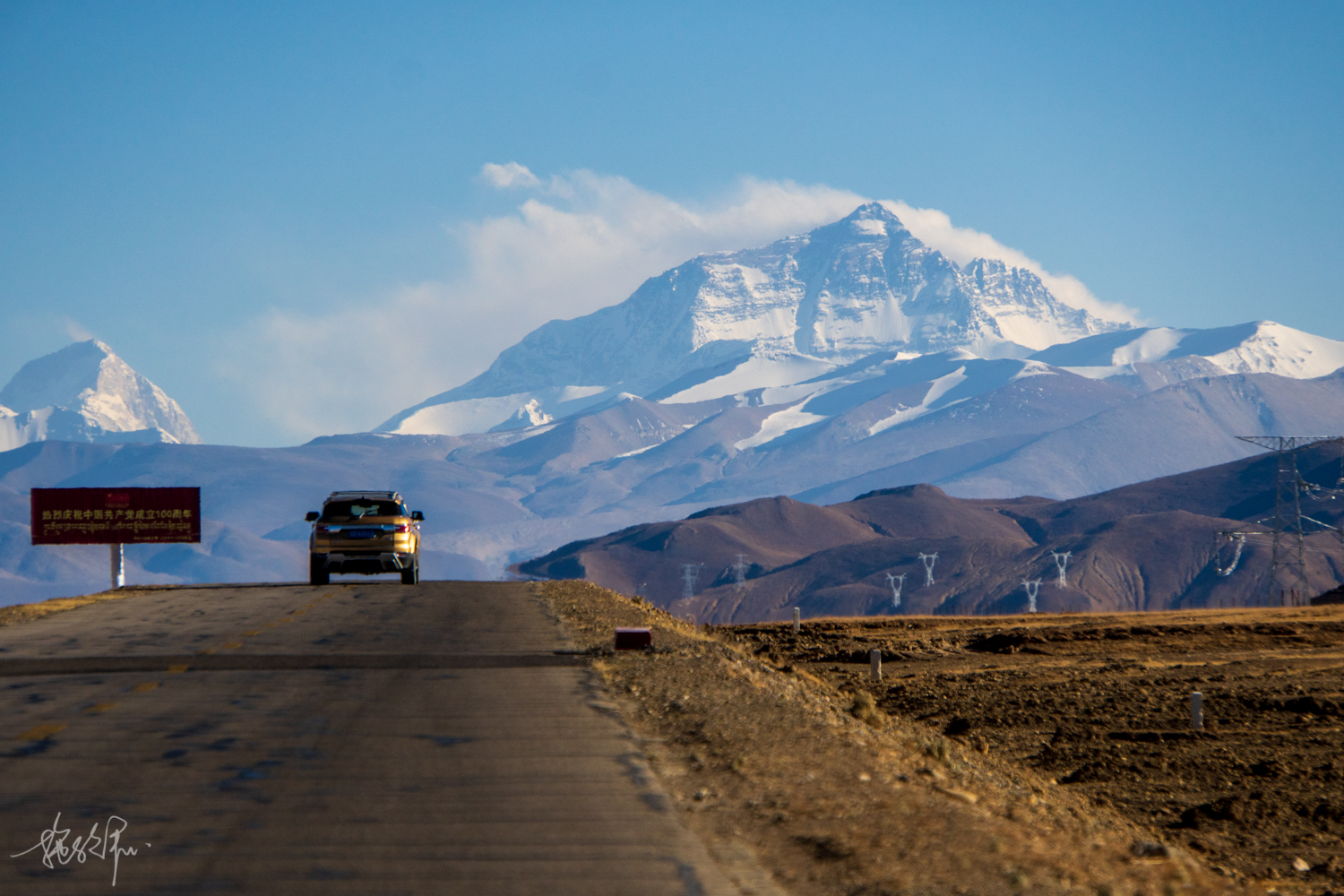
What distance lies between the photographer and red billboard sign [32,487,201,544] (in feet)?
122

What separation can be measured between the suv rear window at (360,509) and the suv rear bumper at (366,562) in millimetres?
955

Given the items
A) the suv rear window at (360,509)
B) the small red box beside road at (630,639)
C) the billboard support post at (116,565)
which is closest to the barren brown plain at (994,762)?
the small red box beside road at (630,639)

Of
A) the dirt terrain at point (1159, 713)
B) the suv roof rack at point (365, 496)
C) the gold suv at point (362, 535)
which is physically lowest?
the dirt terrain at point (1159, 713)

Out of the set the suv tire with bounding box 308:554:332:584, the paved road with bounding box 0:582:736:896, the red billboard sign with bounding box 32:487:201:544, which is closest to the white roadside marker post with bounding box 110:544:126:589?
the red billboard sign with bounding box 32:487:201:544

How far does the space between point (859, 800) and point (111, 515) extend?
3404cm

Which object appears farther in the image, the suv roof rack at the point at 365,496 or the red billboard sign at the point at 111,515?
the red billboard sign at the point at 111,515

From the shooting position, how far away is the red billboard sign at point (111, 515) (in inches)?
1465

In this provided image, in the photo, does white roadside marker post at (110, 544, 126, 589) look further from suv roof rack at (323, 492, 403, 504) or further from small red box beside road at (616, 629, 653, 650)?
small red box beside road at (616, 629, 653, 650)

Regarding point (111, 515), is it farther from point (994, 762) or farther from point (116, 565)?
point (994, 762)

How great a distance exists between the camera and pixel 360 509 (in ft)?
104

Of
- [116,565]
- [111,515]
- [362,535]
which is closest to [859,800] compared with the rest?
[362,535]

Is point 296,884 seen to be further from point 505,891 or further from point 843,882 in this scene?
point 843,882

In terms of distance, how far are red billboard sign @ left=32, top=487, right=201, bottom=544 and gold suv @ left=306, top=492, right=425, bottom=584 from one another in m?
8.41

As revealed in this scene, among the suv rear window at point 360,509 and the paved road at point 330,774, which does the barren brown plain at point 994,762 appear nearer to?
the paved road at point 330,774
